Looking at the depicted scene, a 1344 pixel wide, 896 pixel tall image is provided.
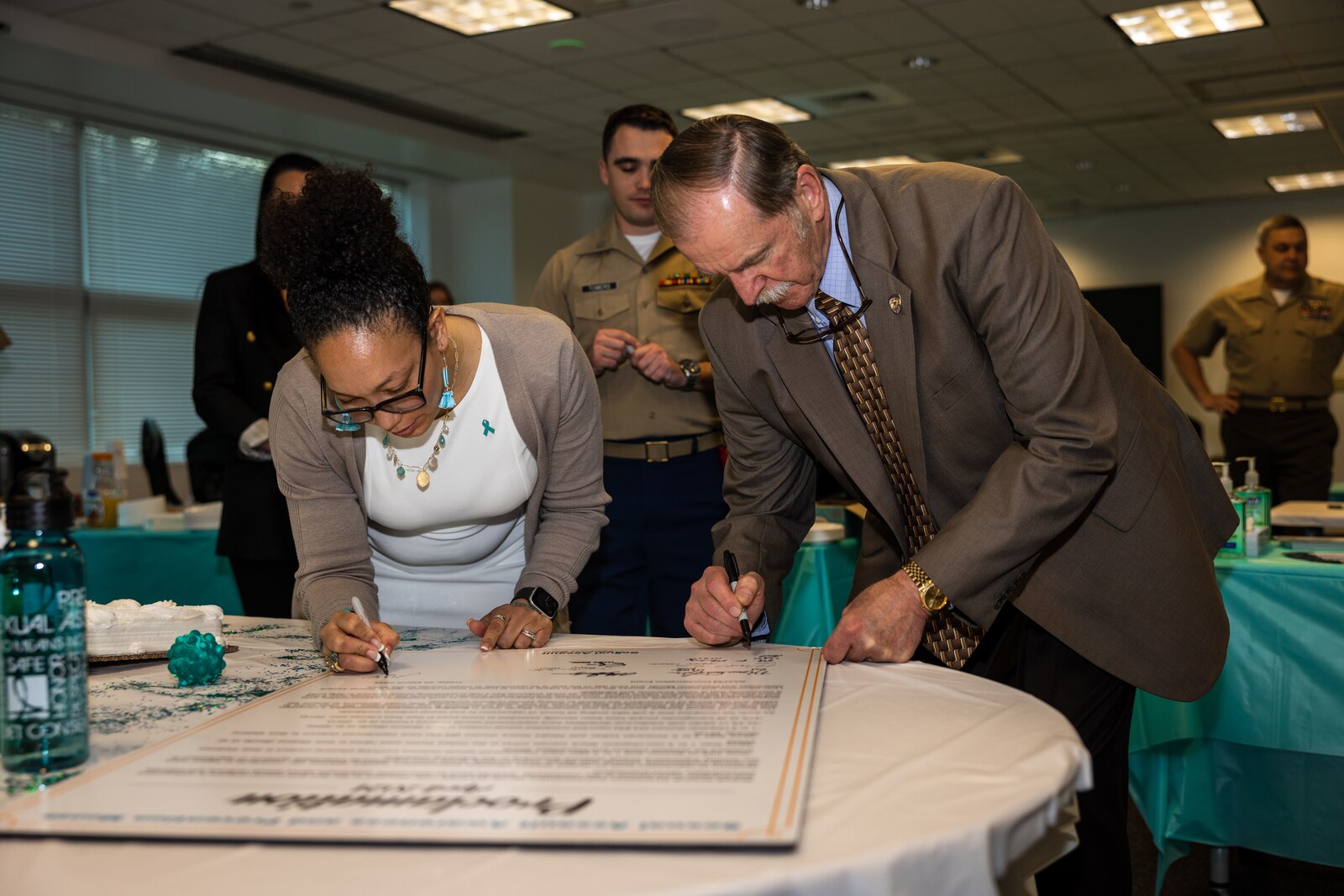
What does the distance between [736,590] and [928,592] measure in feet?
0.79

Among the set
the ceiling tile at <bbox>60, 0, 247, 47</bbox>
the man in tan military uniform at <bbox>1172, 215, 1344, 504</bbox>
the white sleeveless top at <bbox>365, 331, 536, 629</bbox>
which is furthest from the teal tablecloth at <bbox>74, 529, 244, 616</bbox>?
the man in tan military uniform at <bbox>1172, 215, 1344, 504</bbox>

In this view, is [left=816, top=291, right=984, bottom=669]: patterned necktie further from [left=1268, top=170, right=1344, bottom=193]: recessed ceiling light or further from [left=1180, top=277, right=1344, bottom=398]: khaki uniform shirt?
[left=1268, top=170, right=1344, bottom=193]: recessed ceiling light

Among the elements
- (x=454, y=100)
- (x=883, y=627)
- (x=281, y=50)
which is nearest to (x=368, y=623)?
(x=883, y=627)

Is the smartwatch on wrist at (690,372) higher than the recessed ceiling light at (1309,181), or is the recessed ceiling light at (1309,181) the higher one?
the recessed ceiling light at (1309,181)

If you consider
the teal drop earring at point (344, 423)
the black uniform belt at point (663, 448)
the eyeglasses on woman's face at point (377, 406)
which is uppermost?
the eyeglasses on woman's face at point (377, 406)

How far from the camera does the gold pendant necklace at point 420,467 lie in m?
1.73

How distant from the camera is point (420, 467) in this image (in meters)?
1.73

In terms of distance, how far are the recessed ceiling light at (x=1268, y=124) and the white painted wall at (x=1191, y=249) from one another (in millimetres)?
2804

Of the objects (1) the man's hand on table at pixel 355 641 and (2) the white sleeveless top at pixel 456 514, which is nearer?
(1) the man's hand on table at pixel 355 641

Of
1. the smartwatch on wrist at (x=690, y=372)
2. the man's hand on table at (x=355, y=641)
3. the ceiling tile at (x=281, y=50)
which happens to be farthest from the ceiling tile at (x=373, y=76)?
the man's hand on table at (x=355, y=641)

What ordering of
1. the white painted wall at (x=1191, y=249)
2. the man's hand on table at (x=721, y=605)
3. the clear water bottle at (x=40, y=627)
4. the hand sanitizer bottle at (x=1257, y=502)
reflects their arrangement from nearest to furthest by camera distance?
the clear water bottle at (x=40, y=627)
the man's hand on table at (x=721, y=605)
the hand sanitizer bottle at (x=1257, y=502)
the white painted wall at (x=1191, y=249)

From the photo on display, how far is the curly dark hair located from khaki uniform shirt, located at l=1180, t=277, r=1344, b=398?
16.9 feet

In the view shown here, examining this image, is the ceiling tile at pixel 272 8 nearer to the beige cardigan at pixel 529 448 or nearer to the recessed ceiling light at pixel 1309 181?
the beige cardigan at pixel 529 448

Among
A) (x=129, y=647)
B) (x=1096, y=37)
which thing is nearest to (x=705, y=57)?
(x=1096, y=37)
